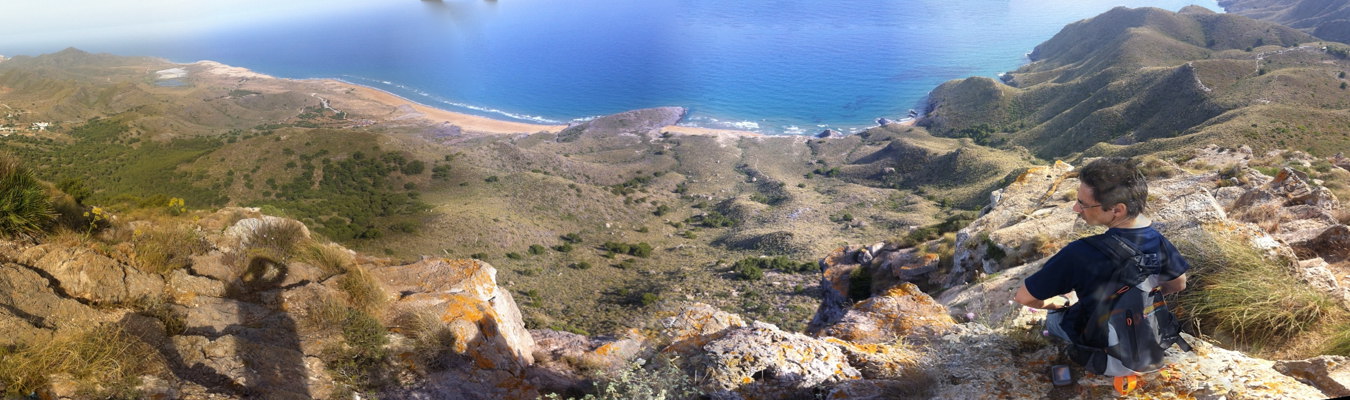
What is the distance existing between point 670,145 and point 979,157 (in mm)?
42441

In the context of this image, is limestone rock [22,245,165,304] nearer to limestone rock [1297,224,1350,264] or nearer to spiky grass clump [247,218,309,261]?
spiky grass clump [247,218,309,261]

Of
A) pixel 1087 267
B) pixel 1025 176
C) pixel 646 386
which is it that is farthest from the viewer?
pixel 1025 176

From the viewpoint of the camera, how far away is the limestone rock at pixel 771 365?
5.39 metres

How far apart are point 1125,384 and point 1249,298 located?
2.42m

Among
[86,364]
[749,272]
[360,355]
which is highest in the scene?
[86,364]

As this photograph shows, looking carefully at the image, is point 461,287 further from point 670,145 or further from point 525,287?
point 670,145

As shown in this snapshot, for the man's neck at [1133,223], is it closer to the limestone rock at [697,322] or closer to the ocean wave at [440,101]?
the limestone rock at [697,322]

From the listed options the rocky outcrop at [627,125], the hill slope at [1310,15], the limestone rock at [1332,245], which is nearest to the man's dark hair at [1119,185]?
the limestone rock at [1332,245]

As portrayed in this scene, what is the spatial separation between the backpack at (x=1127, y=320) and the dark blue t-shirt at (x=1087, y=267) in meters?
0.04

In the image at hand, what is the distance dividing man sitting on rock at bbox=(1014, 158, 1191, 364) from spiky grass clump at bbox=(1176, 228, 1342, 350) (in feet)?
7.03

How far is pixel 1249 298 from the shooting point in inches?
187

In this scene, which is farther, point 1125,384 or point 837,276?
point 837,276

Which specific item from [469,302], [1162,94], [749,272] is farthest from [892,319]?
[1162,94]

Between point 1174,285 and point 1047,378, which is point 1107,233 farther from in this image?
point 1047,378
